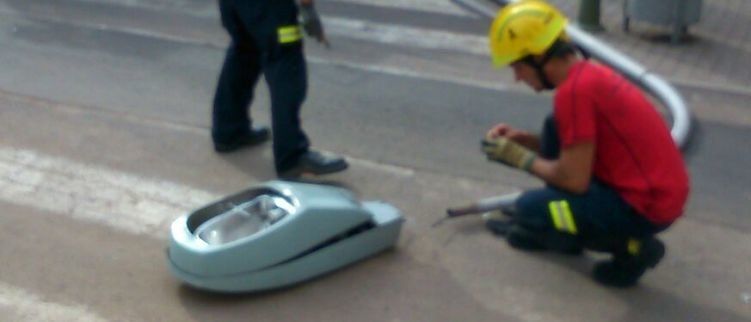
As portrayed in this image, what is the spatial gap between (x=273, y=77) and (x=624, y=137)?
1.96 m

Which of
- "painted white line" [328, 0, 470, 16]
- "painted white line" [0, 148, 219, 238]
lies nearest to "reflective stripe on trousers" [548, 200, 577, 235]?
"painted white line" [0, 148, 219, 238]

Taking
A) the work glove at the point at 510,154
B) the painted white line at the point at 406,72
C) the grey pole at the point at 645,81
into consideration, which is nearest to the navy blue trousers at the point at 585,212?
the work glove at the point at 510,154

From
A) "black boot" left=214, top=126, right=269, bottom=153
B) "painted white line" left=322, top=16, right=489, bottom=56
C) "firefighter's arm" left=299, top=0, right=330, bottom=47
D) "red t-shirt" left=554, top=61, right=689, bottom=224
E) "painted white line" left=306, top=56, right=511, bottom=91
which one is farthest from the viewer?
"painted white line" left=322, top=16, right=489, bottom=56

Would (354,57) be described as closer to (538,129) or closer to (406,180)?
(538,129)

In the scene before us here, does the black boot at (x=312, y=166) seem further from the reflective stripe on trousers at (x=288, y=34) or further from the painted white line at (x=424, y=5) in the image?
the painted white line at (x=424, y=5)

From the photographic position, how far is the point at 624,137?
4285 mm

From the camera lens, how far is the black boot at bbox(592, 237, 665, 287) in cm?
450

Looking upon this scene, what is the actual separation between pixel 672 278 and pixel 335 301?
4.60 feet

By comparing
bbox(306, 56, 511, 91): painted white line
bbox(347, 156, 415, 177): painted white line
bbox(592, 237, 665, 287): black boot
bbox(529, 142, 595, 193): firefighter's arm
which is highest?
bbox(529, 142, 595, 193): firefighter's arm

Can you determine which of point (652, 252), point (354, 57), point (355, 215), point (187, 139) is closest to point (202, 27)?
point (354, 57)

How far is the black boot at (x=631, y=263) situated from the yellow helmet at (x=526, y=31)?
0.87m

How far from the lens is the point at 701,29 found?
9.14m

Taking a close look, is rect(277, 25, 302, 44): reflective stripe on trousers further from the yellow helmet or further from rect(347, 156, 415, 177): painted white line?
the yellow helmet

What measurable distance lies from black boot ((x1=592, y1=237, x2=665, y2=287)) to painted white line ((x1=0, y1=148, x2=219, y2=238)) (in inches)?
77.7
